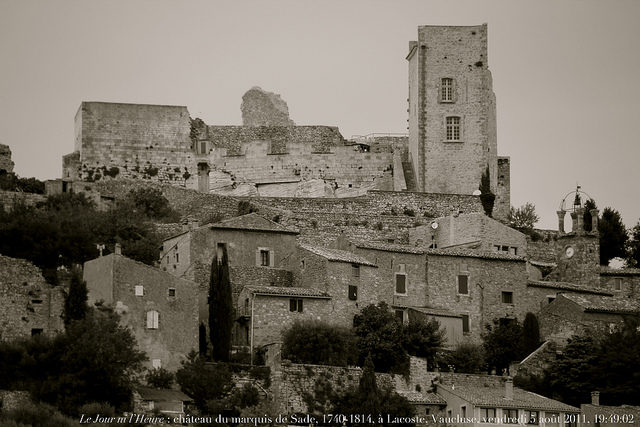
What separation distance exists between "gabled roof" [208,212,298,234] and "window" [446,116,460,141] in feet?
47.7

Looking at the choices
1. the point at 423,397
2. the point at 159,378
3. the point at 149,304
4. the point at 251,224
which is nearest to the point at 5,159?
the point at 251,224

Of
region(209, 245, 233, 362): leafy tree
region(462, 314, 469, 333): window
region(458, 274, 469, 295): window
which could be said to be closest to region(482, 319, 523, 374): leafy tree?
region(462, 314, 469, 333): window

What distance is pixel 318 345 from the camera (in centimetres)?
6278

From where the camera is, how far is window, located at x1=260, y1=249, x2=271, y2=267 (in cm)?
6819

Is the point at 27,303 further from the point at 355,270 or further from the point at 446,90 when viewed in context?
the point at 446,90

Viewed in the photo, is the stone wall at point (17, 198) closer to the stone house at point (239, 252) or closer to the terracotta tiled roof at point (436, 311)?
the stone house at point (239, 252)

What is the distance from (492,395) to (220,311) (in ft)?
30.3

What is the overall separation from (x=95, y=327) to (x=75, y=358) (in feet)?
4.32

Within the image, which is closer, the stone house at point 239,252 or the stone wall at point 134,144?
the stone house at point 239,252

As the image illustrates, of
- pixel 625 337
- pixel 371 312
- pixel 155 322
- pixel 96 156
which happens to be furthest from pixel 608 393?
pixel 96 156

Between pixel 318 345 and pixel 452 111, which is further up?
pixel 452 111

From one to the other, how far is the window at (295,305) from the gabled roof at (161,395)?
640 centimetres

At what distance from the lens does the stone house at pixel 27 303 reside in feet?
198

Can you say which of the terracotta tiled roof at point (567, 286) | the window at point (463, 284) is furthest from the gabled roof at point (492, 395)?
the terracotta tiled roof at point (567, 286)
